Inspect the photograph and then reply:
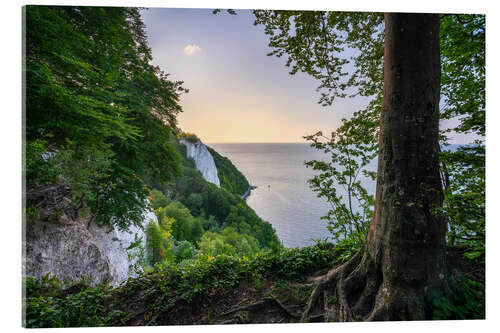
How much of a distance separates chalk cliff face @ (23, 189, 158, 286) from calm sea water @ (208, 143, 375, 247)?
231cm

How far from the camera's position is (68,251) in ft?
8.28

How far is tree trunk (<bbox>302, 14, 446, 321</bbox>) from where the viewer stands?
1433 mm

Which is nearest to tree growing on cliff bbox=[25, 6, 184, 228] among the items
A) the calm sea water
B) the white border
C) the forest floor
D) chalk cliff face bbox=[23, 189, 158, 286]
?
the white border

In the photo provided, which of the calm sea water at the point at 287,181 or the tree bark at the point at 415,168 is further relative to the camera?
the calm sea water at the point at 287,181

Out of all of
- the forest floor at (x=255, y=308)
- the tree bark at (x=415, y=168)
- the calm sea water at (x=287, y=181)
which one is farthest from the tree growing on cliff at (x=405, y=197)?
the calm sea water at (x=287, y=181)

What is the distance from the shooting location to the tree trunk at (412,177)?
143cm

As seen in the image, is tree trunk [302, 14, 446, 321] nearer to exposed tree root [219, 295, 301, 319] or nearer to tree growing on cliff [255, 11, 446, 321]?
tree growing on cliff [255, 11, 446, 321]

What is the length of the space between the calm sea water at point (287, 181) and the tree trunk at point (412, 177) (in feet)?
3.90

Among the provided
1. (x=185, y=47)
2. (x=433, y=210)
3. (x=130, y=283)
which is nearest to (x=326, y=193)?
(x=433, y=210)

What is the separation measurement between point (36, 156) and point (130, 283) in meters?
1.43

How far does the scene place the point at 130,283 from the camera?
1887mm
